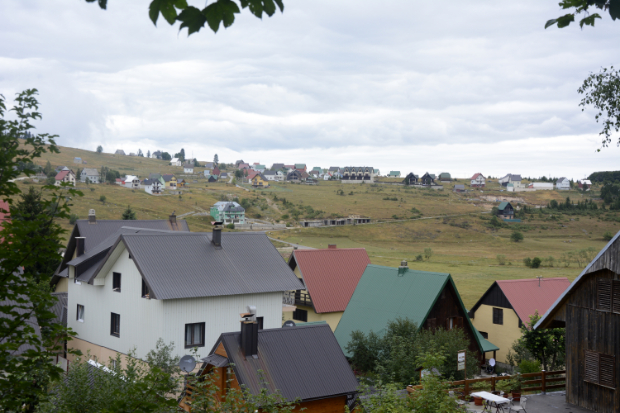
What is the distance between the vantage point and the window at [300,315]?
37406mm

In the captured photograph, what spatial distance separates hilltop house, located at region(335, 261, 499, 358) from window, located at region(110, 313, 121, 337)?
1288cm

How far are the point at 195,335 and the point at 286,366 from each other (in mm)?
9558

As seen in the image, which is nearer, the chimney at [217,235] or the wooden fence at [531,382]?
the wooden fence at [531,382]

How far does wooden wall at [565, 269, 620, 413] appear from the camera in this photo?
18.1m

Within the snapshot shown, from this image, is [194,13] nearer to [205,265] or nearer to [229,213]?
[205,265]

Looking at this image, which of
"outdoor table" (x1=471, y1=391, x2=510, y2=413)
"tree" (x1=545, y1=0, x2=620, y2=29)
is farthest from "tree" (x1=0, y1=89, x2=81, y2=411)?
"outdoor table" (x1=471, y1=391, x2=510, y2=413)

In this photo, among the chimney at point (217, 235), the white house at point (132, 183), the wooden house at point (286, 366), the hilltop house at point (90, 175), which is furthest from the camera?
the white house at point (132, 183)

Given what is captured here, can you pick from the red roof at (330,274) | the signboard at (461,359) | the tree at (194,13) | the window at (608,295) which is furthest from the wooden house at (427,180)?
the tree at (194,13)

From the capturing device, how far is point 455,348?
2430cm

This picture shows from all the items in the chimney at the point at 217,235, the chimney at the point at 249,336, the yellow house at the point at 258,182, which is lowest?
the chimney at the point at 249,336

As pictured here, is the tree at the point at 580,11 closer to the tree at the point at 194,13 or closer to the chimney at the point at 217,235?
the tree at the point at 194,13

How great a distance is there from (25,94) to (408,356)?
1986 centimetres

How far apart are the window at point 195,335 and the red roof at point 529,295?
20842mm

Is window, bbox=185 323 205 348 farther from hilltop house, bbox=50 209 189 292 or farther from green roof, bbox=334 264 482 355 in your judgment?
hilltop house, bbox=50 209 189 292
